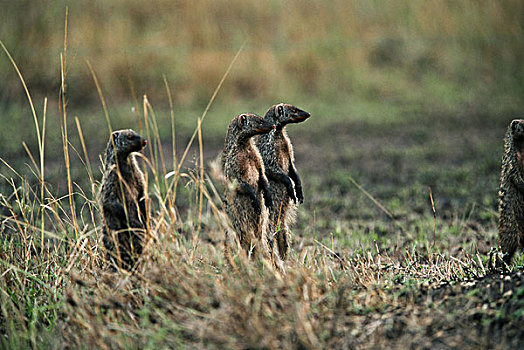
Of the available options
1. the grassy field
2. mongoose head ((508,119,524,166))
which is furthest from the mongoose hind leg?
mongoose head ((508,119,524,166))

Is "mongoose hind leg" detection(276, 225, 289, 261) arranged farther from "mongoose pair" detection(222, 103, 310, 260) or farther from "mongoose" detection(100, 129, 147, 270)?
"mongoose" detection(100, 129, 147, 270)

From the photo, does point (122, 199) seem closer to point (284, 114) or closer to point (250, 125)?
point (250, 125)

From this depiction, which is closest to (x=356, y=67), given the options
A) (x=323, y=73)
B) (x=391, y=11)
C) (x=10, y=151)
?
(x=323, y=73)

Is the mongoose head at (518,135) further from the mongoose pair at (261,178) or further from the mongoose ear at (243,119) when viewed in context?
the mongoose ear at (243,119)

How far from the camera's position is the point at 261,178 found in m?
3.93

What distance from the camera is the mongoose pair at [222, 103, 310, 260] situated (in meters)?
3.79

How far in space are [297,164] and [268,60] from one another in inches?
235

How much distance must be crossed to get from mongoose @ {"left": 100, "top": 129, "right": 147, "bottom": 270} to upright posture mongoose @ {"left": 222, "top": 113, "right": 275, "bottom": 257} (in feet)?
2.12

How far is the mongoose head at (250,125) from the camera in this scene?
3762mm

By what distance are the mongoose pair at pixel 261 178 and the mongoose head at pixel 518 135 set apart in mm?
1482

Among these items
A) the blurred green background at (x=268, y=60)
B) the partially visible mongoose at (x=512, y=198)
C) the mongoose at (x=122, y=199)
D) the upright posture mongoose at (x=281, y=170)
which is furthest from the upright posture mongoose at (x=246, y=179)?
the blurred green background at (x=268, y=60)

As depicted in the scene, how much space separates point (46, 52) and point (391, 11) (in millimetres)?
10274

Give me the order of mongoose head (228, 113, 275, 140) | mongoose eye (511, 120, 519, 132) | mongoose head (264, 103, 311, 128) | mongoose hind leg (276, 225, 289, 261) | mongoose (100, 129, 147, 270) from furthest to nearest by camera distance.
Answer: mongoose hind leg (276, 225, 289, 261), mongoose head (264, 103, 311, 128), mongoose eye (511, 120, 519, 132), mongoose head (228, 113, 275, 140), mongoose (100, 129, 147, 270)

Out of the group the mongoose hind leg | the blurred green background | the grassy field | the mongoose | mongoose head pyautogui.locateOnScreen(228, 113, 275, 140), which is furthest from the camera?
the blurred green background
